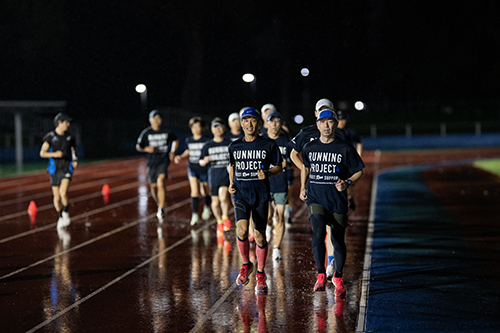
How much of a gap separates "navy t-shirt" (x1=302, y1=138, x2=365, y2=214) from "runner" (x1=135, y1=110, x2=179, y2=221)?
6.63 m

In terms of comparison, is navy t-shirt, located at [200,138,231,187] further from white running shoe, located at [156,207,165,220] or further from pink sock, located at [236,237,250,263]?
pink sock, located at [236,237,250,263]

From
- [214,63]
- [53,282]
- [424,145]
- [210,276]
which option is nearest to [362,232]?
[210,276]

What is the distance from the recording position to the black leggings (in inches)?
298

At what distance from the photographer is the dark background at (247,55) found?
49906 mm

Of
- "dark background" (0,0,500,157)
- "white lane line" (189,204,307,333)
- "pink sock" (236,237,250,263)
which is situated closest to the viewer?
"white lane line" (189,204,307,333)

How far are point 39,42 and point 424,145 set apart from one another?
90.0 feet

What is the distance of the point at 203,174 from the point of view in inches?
535

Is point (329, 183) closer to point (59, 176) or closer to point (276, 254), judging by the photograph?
point (276, 254)

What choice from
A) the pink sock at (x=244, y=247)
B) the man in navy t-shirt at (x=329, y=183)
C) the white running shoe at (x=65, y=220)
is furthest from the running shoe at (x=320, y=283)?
the white running shoe at (x=65, y=220)

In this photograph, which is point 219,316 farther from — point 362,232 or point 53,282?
point 362,232

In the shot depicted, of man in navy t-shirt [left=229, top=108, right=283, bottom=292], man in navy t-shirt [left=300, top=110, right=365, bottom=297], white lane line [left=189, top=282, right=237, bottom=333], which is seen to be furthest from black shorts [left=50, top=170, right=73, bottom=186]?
man in navy t-shirt [left=300, top=110, right=365, bottom=297]

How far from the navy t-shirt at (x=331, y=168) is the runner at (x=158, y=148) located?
6.63 meters

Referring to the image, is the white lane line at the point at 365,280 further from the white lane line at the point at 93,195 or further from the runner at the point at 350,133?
the white lane line at the point at 93,195

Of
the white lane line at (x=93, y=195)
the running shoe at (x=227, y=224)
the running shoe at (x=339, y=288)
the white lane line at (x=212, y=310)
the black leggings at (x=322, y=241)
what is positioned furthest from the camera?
the white lane line at (x=93, y=195)
